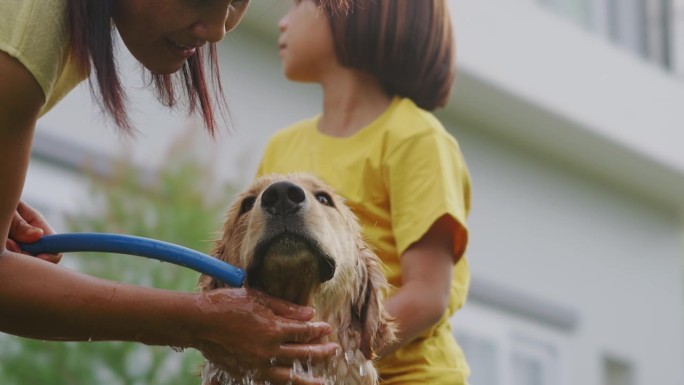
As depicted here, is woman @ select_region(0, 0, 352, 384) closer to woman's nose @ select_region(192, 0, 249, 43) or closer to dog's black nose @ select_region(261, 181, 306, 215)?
woman's nose @ select_region(192, 0, 249, 43)

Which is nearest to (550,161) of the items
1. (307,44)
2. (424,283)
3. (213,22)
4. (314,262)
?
(307,44)

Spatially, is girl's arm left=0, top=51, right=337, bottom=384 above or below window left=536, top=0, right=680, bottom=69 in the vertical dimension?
above

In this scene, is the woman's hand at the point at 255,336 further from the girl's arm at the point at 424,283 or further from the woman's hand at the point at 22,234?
the girl's arm at the point at 424,283

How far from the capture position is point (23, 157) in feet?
9.18

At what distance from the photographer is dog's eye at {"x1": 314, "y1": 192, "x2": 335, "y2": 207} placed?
12.1ft

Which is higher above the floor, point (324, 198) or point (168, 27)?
point (168, 27)

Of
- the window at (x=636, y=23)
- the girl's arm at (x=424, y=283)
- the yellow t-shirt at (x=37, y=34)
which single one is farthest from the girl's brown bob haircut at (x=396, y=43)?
the window at (x=636, y=23)

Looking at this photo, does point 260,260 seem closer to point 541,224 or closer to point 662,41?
point 541,224

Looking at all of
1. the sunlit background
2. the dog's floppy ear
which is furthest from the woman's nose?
the sunlit background

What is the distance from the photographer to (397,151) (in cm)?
412

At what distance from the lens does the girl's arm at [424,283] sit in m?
3.83

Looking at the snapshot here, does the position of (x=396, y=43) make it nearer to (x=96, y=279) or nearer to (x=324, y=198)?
(x=324, y=198)

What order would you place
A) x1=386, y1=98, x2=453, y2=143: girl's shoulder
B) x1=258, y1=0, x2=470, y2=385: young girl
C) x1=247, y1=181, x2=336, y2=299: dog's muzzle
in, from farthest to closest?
x1=386, y1=98, x2=453, y2=143: girl's shoulder < x1=258, y1=0, x2=470, y2=385: young girl < x1=247, y1=181, x2=336, y2=299: dog's muzzle

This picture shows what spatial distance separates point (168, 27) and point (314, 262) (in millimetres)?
751
